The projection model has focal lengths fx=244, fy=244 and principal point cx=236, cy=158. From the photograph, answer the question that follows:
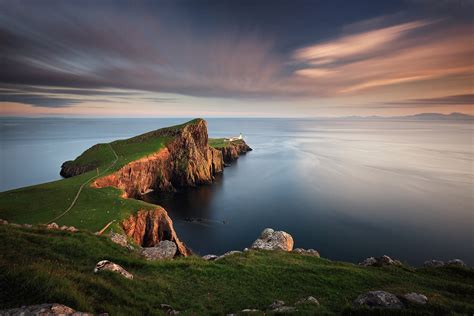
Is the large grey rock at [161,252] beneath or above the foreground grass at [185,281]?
beneath

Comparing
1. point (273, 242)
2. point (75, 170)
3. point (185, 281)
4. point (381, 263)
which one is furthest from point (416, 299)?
point (75, 170)

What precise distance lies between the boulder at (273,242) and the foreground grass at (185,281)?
8860mm

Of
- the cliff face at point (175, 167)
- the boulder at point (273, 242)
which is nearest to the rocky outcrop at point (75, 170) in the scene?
the cliff face at point (175, 167)

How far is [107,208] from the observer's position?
42.9 meters

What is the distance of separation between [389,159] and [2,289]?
170527mm

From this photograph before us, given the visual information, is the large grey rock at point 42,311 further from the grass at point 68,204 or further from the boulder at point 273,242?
the grass at point 68,204

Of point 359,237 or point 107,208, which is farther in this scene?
point 359,237

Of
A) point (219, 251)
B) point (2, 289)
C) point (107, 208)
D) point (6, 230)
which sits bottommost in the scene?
point (219, 251)

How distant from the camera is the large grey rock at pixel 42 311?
339 inches

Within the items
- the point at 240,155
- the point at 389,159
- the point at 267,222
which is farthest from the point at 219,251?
the point at 389,159

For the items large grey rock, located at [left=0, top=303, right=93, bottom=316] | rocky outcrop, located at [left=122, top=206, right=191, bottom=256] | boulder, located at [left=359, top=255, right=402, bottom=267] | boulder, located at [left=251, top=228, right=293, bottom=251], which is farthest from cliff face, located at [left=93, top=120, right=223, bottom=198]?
boulder, located at [left=359, top=255, right=402, bottom=267]

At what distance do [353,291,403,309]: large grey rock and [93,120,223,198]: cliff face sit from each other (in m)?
66.4

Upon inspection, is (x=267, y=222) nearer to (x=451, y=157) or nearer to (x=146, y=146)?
(x=146, y=146)

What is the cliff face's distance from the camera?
3032 inches
